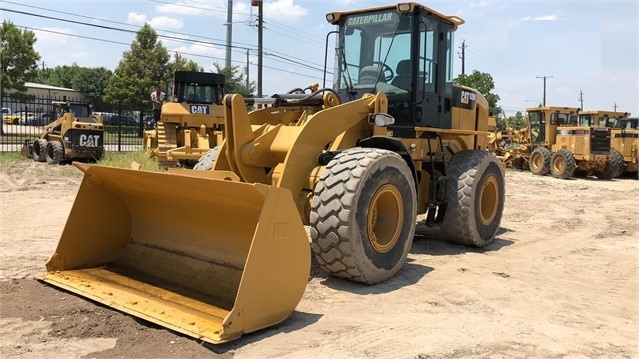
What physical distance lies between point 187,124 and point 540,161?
14.6 metres

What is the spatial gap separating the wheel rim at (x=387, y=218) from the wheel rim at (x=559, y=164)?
18068mm

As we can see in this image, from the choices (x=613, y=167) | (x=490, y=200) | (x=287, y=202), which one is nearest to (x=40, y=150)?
(x=490, y=200)

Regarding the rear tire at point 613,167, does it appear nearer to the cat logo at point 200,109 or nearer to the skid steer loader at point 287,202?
the cat logo at point 200,109

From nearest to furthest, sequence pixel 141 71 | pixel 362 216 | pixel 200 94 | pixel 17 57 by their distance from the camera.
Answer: pixel 362 216
pixel 200 94
pixel 17 57
pixel 141 71

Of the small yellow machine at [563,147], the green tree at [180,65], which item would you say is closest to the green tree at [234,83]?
the green tree at [180,65]

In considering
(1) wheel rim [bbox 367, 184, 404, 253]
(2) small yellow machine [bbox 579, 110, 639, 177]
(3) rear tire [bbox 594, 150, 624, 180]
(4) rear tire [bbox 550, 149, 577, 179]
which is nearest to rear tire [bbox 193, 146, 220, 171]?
(1) wheel rim [bbox 367, 184, 404, 253]

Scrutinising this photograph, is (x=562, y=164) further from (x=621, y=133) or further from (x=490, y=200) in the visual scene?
(x=490, y=200)

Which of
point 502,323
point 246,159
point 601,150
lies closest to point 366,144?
point 246,159

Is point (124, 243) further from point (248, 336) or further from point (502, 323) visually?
point (502, 323)

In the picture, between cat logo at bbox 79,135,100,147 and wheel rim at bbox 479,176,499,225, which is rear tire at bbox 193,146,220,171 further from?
cat logo at bbox 79,135,100,147

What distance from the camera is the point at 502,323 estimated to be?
172 inches

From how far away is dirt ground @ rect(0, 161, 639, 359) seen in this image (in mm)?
3660

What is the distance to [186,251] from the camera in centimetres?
490

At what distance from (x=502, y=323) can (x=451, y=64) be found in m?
4.14
